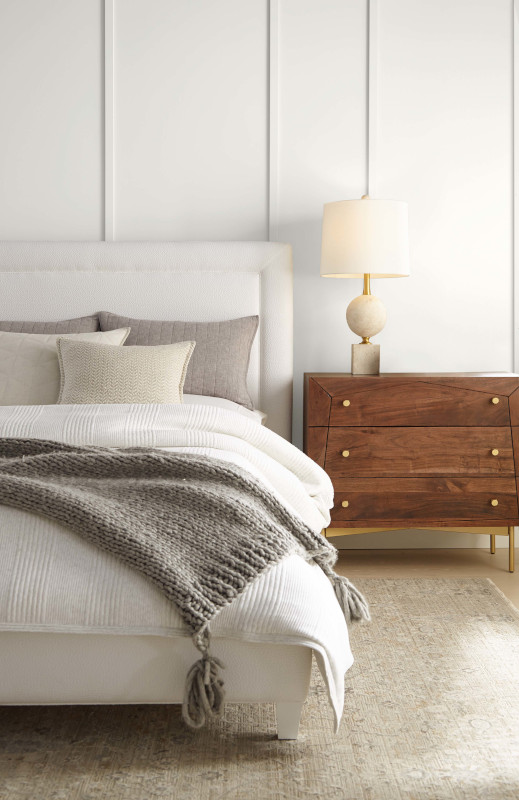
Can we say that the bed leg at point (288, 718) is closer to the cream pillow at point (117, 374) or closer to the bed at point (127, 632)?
the bed at point (127, 632)

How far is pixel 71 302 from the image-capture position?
3268 millimetres

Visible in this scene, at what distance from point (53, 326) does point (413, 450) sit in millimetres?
1470

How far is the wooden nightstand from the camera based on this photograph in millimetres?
2953

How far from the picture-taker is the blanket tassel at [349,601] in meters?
1.77

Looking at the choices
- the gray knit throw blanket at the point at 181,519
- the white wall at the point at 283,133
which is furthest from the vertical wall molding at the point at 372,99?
the gray knit throw blanket at the point at 181,519

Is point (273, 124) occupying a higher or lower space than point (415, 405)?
higher

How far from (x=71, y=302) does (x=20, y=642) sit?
2046 millimetres

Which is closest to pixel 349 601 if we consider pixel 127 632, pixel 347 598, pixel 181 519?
pixel 347 598

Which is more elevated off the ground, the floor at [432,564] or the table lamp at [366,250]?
the table lamp at [366,250]

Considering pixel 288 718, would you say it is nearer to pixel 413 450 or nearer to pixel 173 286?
pixel 413 450

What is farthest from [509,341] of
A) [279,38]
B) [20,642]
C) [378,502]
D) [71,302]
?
[20,642]

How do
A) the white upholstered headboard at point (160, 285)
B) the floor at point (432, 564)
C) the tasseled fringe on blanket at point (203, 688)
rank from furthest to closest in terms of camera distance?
1. the white upholstered headboard at point (160, 285)
2. the floor at point (432, 564)
3. the tasseled fringe on blanket at point (203, 688)

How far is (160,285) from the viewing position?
3277 millimetres

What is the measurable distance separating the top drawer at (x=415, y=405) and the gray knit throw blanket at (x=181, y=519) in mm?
1217
